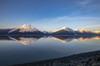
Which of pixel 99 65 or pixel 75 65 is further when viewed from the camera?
pixel 75 65

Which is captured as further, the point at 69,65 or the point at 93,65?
the point at 69,65

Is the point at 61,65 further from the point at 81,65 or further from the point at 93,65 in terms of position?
the point at 93,65

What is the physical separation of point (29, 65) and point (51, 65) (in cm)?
334

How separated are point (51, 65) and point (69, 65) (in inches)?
104

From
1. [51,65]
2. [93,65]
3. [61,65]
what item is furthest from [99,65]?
[51,65]

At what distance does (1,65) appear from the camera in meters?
12.4

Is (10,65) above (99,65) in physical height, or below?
above

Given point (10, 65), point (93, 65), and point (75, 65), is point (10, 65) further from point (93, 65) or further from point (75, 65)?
point (93, 65)

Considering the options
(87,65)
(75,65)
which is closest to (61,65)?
(75,65)

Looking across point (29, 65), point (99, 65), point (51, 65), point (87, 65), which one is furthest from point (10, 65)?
point (99, 65)

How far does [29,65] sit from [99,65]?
389 inches

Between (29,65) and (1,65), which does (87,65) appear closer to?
(29,65)

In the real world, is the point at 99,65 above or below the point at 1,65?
below

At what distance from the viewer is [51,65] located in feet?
39.7
